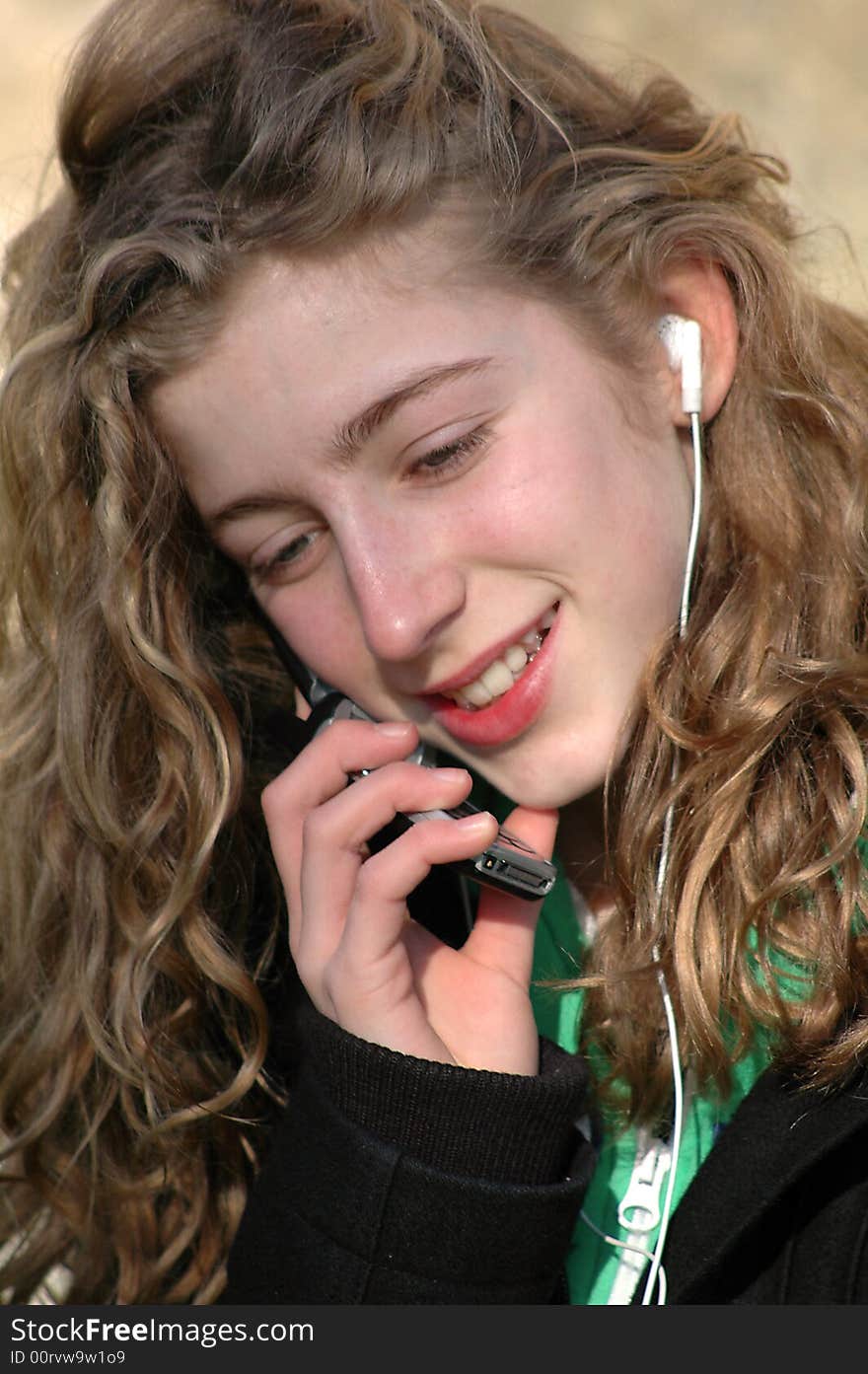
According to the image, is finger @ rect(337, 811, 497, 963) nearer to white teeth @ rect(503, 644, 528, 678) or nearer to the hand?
the hand

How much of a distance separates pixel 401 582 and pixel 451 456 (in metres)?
0.20

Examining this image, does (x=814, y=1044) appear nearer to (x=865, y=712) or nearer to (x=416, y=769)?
(x=865, y=712)

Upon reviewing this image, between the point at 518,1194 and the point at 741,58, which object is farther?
the point at 741,58

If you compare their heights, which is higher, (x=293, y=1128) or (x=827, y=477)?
(x=827, y=477)

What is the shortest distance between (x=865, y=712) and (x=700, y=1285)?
84cm

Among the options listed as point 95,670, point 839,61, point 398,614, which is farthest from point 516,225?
point 839,61

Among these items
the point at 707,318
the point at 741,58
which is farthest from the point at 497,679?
the point at 741,58

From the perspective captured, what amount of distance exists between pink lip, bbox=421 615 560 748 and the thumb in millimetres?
158

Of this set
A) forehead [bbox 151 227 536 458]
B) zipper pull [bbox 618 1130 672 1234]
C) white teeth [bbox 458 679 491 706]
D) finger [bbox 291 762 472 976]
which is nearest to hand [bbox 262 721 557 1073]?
finger [bbox 291 762 472 976]

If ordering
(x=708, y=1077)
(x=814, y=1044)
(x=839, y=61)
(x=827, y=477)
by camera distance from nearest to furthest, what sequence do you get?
(x=814, y=1044)
(x=708, y=1077)
(x=827, y=477)
(x=839, y=61)

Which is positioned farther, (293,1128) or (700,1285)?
(293,1128)

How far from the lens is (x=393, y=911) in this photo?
6.47 ft

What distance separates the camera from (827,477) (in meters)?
2.13

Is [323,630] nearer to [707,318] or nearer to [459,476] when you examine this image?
[459,476]
